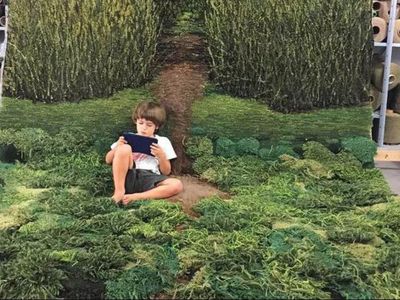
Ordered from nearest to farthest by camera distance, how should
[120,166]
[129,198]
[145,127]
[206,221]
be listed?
[206,221]
[129,198]
[120,166]
[145,127]

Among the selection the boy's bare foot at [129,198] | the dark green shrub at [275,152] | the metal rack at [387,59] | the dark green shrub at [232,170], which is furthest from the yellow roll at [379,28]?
the boy's bare foot at [129,198]

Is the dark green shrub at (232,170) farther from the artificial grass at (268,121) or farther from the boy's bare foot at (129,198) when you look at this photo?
the boy's bare foot at (129,198)

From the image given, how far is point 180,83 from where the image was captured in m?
2.83

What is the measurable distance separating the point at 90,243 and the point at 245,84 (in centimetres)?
107

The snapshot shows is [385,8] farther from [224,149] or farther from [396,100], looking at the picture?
[224,149]

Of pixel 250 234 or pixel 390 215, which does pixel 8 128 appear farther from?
pixel 390 215

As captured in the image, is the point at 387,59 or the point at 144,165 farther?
the point at 387,59

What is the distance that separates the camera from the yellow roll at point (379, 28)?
11.8 feet

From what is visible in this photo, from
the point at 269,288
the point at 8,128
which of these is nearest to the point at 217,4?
the point at 8,128

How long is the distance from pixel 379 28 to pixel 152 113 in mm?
1519

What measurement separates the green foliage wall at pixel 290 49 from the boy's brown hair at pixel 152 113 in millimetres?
302

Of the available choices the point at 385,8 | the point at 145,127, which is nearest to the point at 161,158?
the point at 145,127

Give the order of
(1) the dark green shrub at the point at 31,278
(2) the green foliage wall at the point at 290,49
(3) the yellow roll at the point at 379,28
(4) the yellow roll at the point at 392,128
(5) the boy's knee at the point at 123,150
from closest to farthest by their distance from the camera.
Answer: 1. (1) the dark green shrub at the point at 31,278
2. (5) the boy's knee at the point at 123,150
3. (2) the green foliage wall at the point at 290,49
4. (3) the yellow roll at the point at 379,28
5. (4) the yellow roll at the point at 392,128

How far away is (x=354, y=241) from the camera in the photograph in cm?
212
